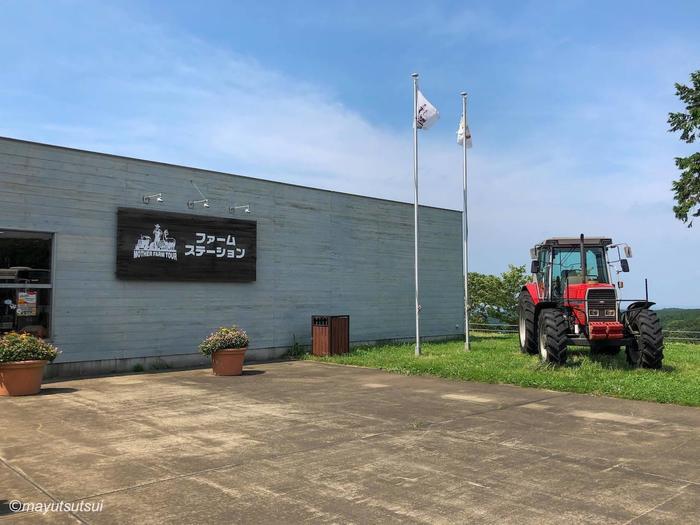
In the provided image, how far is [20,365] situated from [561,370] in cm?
1086

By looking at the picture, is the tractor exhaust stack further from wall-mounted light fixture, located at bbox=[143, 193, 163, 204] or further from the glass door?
the glass door

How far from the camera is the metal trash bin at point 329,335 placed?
57.0 feet

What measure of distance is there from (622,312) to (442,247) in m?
10.4

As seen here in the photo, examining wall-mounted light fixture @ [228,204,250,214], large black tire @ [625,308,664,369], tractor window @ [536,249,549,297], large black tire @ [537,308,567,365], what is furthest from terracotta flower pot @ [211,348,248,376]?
large black tire @ [625,308,664,369]

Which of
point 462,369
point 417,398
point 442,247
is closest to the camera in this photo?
point 417,398

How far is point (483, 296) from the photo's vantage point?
40.0 meters

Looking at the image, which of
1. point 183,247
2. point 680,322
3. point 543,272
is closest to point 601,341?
point 543,272

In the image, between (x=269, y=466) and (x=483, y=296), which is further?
(x=483, y=296)

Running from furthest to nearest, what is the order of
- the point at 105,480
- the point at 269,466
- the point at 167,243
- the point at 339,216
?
the point at 339,216 < the point at 167,243 < the point at 269,466 < the point at 105,480

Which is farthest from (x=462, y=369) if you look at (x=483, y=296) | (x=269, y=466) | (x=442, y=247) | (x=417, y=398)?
(x=483, y=296)

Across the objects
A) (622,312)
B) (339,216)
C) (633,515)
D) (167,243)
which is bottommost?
(633,515)

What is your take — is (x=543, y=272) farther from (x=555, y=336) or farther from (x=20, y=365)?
(x=20, y=365)

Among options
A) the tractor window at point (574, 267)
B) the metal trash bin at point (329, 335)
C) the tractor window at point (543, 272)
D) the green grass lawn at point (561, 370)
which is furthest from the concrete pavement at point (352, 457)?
the metal trash bin at point (329, 335)

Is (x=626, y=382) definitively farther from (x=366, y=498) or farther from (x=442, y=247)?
(x=442, y=247)
